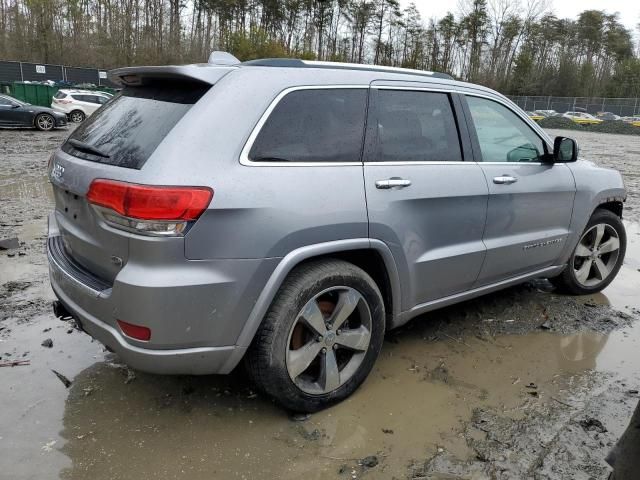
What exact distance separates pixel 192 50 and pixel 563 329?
52673 mm

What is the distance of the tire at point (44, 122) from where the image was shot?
1944 centimetres

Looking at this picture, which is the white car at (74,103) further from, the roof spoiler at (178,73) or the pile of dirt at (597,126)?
the pile of dirt at (597,126)

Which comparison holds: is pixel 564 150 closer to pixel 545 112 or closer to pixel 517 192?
pixel 517 192

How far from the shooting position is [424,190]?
10.3 feet

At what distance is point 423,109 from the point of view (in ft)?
11.1

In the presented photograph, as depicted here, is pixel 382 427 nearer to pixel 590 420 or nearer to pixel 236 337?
pixel 236 337

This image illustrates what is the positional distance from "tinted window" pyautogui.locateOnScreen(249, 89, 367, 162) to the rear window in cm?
39

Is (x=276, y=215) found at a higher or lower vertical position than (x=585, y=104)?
lower

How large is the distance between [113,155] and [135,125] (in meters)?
0.21

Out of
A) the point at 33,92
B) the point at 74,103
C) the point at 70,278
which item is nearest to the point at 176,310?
the point at 70,278

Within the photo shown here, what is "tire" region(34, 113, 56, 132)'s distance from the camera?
19.4 m

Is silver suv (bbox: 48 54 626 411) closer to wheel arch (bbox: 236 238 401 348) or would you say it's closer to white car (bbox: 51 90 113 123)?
wheel arch (bbox: 236 238 401 348)

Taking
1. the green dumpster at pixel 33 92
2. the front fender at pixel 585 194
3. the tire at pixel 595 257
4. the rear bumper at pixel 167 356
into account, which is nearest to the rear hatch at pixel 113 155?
the rear bumper at pixel 167 356

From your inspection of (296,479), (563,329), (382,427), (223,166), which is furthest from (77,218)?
(563,329)
